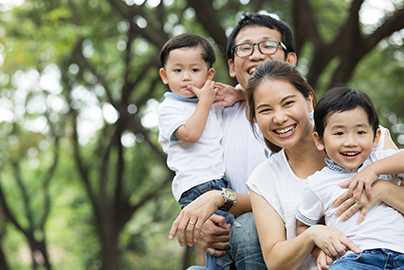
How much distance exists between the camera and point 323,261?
2.08 meters

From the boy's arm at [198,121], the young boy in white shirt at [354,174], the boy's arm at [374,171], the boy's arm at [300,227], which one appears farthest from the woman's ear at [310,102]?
the boy's arm at [198,121]

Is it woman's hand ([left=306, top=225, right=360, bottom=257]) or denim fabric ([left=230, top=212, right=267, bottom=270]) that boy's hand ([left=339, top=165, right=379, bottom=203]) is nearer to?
woman's hand ([left=306, top=225, right=360, bottom=257])

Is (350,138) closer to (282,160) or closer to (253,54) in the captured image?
(282,160)

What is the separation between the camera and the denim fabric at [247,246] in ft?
8.45

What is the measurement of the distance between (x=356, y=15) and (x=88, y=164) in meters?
8.36

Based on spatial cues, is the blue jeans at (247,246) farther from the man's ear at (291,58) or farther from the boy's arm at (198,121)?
the man's ear at (291,58)

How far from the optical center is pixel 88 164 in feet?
39.8

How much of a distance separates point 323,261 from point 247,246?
23.0 inches

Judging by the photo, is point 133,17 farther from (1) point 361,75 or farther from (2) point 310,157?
(2) point 310,157

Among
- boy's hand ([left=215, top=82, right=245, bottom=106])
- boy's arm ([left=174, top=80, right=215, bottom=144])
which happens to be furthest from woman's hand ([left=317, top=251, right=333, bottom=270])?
boy's hand ([left=215, top=82, right=245, bottom=106])

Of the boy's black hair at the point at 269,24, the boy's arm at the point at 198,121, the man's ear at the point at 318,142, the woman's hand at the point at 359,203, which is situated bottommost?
the woman's hand at the point at 359,203

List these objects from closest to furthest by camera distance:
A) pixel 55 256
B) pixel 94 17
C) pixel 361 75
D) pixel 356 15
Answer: pixel 356 15
pixel 94 17
pixel 361 75
pixel 55 256

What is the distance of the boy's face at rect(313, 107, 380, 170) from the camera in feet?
7.07

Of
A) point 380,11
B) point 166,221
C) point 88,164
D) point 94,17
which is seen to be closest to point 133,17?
point 94,17
